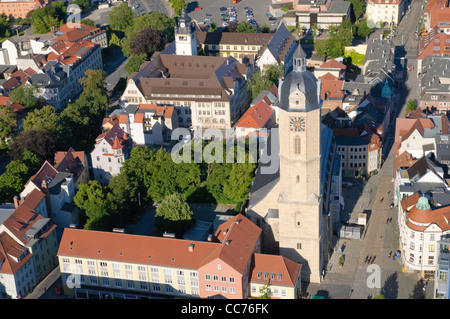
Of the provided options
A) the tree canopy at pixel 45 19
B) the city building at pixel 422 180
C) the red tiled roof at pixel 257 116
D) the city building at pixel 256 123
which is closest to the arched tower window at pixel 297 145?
the city building at pixel 422 180

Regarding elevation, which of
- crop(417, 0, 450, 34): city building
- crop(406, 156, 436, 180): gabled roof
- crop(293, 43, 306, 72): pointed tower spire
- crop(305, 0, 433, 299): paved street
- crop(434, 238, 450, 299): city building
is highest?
crop(293, 43, 306, 72): pointed tower spire

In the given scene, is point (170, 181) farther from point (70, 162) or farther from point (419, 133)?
point (419, 133)

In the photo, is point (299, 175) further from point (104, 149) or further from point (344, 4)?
point (344, 4)

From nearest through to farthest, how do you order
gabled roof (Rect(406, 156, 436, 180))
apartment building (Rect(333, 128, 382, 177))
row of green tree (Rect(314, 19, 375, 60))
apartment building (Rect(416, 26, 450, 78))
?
gabled roof (Rect(406, 156, 436, 180)) < apartment building (Rect(333, 128, 382, 177)) < apartment building (Rect(416, 26, 450, 78)) < row of green tree (Rect(314, 19, 375, 60))

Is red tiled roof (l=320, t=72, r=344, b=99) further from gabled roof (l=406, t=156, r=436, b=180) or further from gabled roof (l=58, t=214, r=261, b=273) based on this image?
gabled roof (l=58, t=214, r=261, b=273)

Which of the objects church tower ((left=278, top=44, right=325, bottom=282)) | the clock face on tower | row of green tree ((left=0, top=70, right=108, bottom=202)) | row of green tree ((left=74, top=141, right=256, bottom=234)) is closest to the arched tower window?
church tower ((left=278, top=44, right=325, bottom=282))

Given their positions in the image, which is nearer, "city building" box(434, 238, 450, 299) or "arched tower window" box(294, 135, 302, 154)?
"city building" box(434, 238, 450, 299)

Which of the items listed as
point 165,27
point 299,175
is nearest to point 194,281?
point 299,175

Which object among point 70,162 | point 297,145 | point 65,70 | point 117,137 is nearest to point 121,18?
point 65,70
